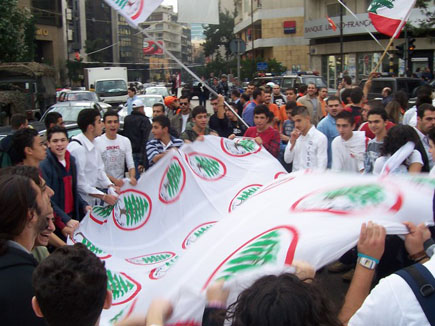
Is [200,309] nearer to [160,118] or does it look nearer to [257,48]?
[160,118]

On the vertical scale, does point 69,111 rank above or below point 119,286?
above

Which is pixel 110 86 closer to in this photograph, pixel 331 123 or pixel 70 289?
pixel 331 123

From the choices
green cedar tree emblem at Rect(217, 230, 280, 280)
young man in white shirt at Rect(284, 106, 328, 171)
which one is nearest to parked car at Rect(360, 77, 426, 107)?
young man in white shirt at Rect(284, 106, 328, 171)

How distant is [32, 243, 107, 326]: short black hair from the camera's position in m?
1.92

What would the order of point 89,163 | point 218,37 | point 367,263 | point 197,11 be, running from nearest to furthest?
point 367,263
point 89,163
point 197,11
point 218,37

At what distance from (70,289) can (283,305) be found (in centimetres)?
80

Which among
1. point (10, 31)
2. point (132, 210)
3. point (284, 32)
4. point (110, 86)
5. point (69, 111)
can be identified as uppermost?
point (284, 32)

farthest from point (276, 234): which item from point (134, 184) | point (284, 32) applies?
point (284, 32)

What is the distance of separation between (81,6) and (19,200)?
292 ft

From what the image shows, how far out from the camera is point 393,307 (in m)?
1.90

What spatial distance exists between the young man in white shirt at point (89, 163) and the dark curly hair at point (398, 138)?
9.02 ft

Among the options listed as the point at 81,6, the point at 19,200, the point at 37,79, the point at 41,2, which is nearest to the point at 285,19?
the point at 41,2

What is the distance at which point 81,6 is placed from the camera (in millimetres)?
85562

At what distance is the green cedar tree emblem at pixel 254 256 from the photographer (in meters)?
2.47
